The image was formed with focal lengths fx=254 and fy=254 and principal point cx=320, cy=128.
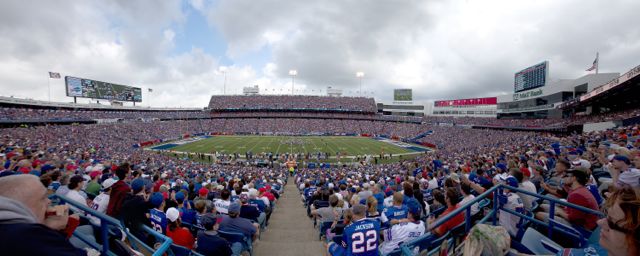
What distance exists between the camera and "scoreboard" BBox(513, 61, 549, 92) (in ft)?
163

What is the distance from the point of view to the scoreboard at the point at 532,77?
4972 centimetres

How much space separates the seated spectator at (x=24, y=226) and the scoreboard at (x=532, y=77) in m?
66.9

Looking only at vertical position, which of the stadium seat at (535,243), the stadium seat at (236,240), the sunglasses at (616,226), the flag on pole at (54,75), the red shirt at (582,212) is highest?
the flag on pole at (54,75)

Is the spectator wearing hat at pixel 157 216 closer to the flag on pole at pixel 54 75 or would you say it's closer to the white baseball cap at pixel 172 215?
the white baseball cap at pixel 172 215

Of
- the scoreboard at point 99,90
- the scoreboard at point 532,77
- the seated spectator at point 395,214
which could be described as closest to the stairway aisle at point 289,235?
the seated spectator at point 395,214

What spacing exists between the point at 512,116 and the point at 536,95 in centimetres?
945

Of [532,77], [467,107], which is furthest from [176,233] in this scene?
[467,107]

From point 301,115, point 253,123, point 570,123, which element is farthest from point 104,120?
point 570,123

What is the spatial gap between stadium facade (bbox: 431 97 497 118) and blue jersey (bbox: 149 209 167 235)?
82572mm

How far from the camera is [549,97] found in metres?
48.2

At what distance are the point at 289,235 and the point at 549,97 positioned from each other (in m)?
60.3

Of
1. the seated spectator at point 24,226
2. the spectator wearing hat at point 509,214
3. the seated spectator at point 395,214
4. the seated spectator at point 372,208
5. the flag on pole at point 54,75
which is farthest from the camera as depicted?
the flag on pole at point 54,75

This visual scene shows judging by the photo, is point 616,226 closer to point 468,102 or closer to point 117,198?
point 117,198

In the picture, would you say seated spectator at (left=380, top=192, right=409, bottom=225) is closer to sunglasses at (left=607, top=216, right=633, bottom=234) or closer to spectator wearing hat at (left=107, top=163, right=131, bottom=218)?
sunglasses at (left=607, top=216, right=633, bottom=234)
